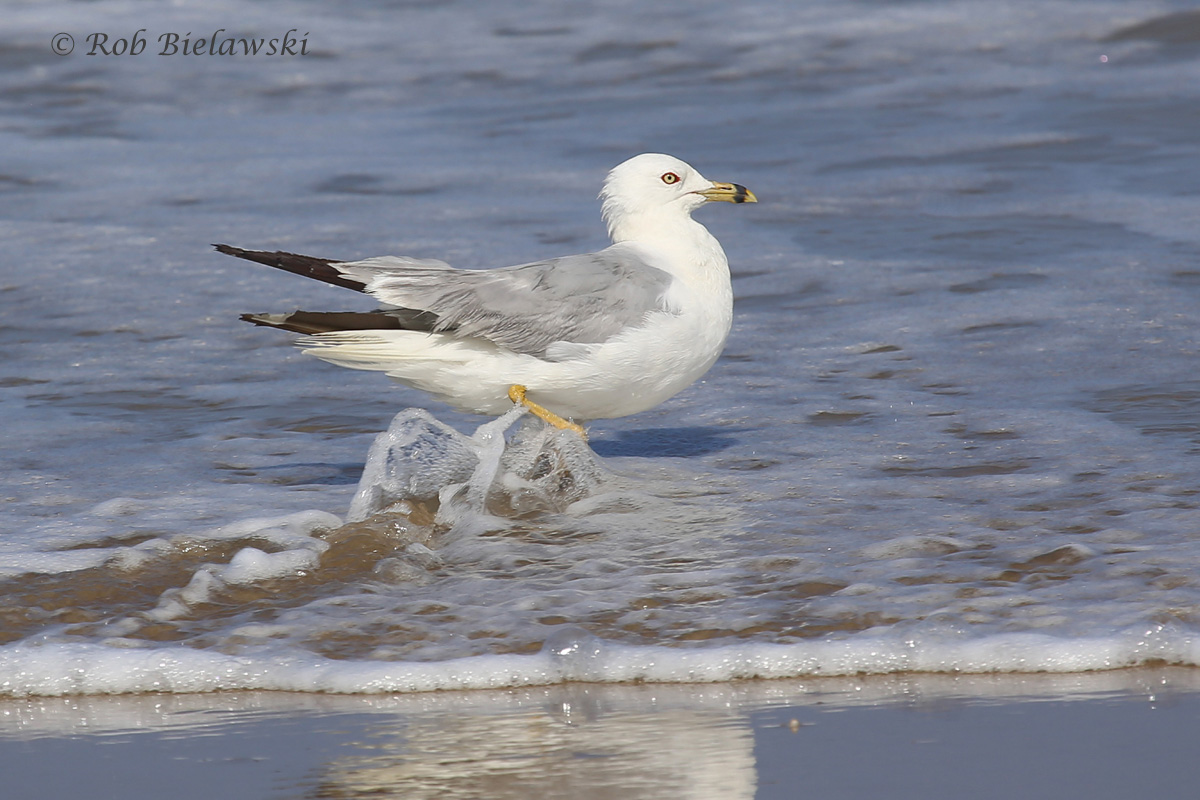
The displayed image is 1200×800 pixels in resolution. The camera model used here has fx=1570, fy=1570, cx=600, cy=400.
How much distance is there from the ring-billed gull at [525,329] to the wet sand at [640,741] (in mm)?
1810

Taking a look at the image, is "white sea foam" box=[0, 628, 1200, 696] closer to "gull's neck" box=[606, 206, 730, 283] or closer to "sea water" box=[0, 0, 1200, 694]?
"sea water" box=[0, 0, 1200, 694]

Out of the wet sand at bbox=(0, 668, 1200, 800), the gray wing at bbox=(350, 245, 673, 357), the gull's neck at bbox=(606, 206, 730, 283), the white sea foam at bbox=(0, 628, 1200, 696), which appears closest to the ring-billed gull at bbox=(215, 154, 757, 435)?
the gray wing at bbox=(350, 245, 673, 357)

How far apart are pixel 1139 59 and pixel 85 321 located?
10.3m

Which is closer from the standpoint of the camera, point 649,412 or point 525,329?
point 525,329

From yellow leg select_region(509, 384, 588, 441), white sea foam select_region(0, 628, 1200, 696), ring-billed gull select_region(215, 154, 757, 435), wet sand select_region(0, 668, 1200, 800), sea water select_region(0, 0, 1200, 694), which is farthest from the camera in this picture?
yellow leg select_region(509, 384, 588, 441)

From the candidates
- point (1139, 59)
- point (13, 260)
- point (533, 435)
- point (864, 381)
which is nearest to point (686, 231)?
point (533, 435)

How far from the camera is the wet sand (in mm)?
3004

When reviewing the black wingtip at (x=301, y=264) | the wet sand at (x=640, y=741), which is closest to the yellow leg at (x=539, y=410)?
the black wingtip at (x=301, y=264)

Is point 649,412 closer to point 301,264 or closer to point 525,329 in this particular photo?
point 525,329

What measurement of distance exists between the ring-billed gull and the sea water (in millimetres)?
194

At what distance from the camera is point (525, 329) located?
17.4 ft

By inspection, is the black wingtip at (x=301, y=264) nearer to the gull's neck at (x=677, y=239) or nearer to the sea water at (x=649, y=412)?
the sea water at (x=649, y=412)

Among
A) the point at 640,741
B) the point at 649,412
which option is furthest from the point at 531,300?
the point at 640,741

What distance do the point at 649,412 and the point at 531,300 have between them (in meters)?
1.58
